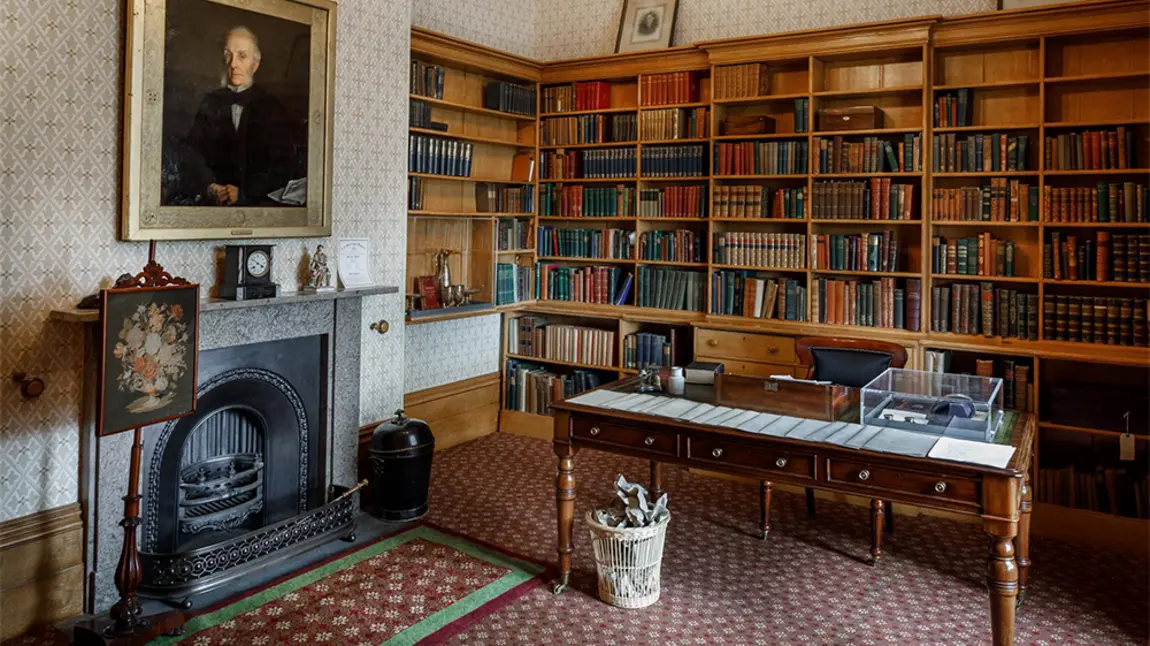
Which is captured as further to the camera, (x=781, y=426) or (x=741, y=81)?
(x=741, y=81)

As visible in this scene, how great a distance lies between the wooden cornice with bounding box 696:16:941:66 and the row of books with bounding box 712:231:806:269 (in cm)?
107

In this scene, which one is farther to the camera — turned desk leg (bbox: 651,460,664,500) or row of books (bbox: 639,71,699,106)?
row of books (bbox: 639,71,699,106)

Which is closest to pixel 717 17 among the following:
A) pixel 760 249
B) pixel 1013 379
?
pixel 760 249

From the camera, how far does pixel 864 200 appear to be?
16.4 feet

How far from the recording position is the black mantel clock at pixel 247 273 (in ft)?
12.3

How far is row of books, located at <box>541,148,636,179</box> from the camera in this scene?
5.94 metres

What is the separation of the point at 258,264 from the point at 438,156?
1.92m

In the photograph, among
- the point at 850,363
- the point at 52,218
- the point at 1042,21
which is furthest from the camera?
the point at 1042,21

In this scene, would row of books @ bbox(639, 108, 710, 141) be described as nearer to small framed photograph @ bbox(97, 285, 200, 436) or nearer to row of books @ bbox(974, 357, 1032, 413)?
row of books @ bbox(974, 357, 1032, 413)

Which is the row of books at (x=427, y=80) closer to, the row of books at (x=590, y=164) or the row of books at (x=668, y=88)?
the row of books at (x=590, y=164)

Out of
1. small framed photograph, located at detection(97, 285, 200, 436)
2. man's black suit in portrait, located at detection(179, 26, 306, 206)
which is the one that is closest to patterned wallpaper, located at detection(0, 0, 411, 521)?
man's black suit in portrait, located at detection(179, 26, 306, 206)

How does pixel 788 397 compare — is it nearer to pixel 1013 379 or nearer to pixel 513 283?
pixel 1013 379

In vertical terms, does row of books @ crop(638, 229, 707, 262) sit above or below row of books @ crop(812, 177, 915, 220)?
below

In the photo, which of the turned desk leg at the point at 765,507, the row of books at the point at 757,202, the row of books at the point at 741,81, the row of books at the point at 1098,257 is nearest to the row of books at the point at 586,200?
the row of books at the point at 757,202
